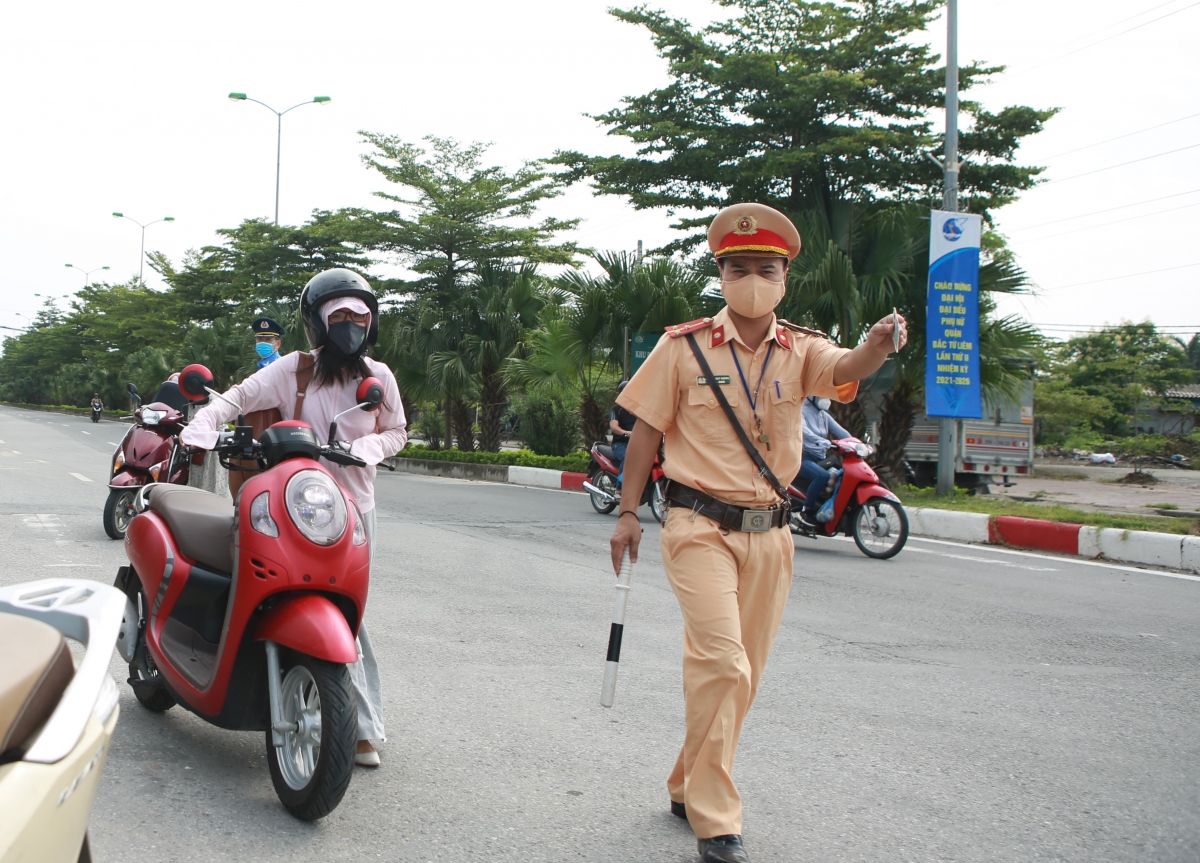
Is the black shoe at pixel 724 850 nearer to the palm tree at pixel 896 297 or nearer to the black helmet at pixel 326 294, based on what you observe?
the black helmet at pixel 326 294

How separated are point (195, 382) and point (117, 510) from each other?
20.0ft

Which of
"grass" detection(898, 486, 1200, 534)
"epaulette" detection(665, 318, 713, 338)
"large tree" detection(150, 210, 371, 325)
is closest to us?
"epaulette" detection(665, 318, 713, 338)

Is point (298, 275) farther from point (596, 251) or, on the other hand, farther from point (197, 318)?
point (596, 251)

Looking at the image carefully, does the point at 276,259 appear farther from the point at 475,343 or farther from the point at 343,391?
the point at 343,391

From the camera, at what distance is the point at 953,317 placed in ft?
43.8

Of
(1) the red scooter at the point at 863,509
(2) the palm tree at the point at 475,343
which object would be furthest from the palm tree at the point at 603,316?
(1) the red scooter at the point at 863,509

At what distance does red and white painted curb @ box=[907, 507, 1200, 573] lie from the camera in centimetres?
952

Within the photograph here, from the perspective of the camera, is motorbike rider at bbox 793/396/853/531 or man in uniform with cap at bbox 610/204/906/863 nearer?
man in uniform with cap at bbox 610/204/906/863

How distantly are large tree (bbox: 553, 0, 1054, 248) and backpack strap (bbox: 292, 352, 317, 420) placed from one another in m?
13.7

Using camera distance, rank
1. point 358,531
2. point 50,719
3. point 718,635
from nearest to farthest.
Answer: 1. point 50,719
2. point 718,635
3. point 358,531

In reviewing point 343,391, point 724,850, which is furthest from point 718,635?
point 343,391

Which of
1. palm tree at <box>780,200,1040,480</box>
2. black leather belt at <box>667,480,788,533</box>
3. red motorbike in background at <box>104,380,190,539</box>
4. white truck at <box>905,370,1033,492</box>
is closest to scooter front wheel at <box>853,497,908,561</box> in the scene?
palm tree at <box>780,200,1040,480</box>

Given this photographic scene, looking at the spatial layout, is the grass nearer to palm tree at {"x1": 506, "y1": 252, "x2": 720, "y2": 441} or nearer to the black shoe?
palm tree at {"x1": 506, "y1": 252, "x2": 720, "y2": 441}

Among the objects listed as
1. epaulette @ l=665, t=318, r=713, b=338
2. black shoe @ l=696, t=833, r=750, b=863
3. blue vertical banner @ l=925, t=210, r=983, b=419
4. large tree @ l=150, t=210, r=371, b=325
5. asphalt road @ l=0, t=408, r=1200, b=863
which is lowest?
asphalt road @ l=0, t=408, r=1200, b=863
